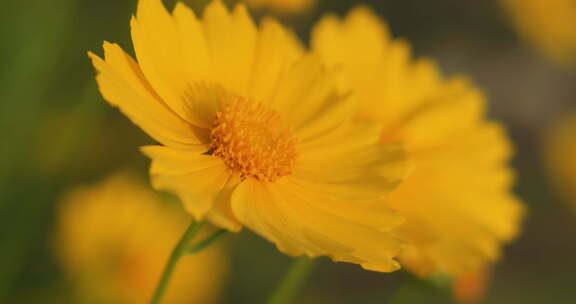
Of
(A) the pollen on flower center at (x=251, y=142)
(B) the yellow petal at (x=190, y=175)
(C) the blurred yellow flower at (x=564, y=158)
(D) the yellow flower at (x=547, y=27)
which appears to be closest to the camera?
(B) the yellow petal at (x=190, y=175)

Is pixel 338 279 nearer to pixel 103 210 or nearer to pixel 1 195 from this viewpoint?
pixel 103 210

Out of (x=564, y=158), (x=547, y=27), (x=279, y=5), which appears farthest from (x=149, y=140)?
(x=547, y=27)

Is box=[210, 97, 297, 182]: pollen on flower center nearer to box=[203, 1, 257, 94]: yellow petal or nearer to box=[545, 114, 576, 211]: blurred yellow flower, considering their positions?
box=[203, 1, 257, 94]: yellow petal

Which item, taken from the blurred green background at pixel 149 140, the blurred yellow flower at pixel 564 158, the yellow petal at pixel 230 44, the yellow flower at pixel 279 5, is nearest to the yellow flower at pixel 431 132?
the blurred green background at pixel 149 140

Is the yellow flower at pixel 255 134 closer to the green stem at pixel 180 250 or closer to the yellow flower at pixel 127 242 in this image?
the green stem at pixel 180 250

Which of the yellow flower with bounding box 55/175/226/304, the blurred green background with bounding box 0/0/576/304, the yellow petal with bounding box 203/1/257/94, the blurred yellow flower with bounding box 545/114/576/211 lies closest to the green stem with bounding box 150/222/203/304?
the yellow petal with bounding box 203/1/257/94

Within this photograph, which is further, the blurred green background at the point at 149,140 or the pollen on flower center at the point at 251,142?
the blurred green background at the point at 149,140
